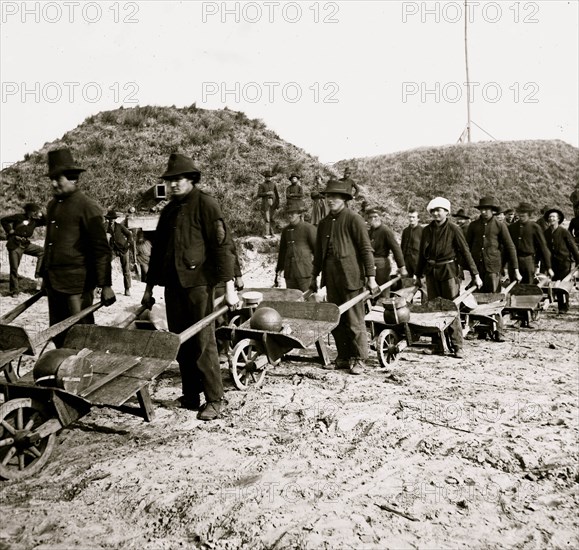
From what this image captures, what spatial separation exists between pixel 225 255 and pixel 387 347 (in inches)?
130

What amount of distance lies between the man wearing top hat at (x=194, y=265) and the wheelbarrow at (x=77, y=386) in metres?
0.25

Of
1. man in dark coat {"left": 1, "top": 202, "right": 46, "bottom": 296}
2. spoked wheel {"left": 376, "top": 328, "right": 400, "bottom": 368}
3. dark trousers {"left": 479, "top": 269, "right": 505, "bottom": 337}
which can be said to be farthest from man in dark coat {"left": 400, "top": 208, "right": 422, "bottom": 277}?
man in dark coat {"left": 1, "top": 202, "right": 46, "bottom": 296}

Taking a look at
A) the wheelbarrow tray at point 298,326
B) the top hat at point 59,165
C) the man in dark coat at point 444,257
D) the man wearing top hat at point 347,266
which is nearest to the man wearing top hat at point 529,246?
the man in dark coat at point 444,257

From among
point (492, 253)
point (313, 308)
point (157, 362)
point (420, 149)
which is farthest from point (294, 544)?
point (420, 149)

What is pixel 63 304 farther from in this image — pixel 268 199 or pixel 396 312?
pixel 268 199

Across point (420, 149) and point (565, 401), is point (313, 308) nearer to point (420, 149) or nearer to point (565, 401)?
Result: point (565, 401)

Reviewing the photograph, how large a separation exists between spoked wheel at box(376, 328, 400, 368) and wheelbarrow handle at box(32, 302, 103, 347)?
3417 mm

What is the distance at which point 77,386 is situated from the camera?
174 inches

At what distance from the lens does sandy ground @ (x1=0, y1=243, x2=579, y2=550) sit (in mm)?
3447

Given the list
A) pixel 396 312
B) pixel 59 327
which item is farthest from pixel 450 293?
pixel 59 327

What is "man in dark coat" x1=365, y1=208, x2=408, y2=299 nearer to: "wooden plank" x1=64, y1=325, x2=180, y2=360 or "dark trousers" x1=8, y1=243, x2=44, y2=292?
"wooden plank" x1=64, y1=325, x2=180, y2=360

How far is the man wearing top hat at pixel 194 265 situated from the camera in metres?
5.30

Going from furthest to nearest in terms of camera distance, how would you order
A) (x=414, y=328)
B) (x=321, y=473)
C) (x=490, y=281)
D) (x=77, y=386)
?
(x=490, y=281) → (x=414, y=328) → (x=77, y=386) → (x=321, y=473)

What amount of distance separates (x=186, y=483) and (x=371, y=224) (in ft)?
25.3
